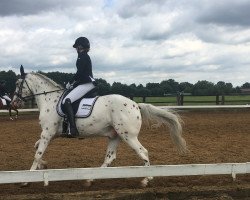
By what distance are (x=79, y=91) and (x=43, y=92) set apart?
80cm

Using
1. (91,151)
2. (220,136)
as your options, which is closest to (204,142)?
(220,136)

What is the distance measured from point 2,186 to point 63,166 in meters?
2.03

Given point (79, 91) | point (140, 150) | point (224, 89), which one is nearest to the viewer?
point (140, 150)

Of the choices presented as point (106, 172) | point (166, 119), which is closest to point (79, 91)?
point (166, 119)

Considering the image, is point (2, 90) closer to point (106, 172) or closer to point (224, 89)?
point (106, 172)

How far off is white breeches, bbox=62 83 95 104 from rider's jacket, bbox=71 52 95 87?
0.26 ft

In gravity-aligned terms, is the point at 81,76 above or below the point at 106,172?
above

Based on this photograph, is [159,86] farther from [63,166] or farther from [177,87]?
[63,166]

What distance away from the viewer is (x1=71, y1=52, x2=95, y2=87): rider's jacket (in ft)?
26.8

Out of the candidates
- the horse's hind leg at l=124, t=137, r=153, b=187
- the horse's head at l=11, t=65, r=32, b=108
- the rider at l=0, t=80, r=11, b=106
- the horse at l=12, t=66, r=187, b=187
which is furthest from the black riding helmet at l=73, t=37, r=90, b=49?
the rider at l=0, t=80, r=11, b=106

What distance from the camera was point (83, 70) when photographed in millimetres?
8156


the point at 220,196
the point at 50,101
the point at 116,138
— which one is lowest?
the point at 220,196

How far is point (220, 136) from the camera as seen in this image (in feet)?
46.2

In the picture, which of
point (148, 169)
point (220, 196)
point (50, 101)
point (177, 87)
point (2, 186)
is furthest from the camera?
point (177, 87)
